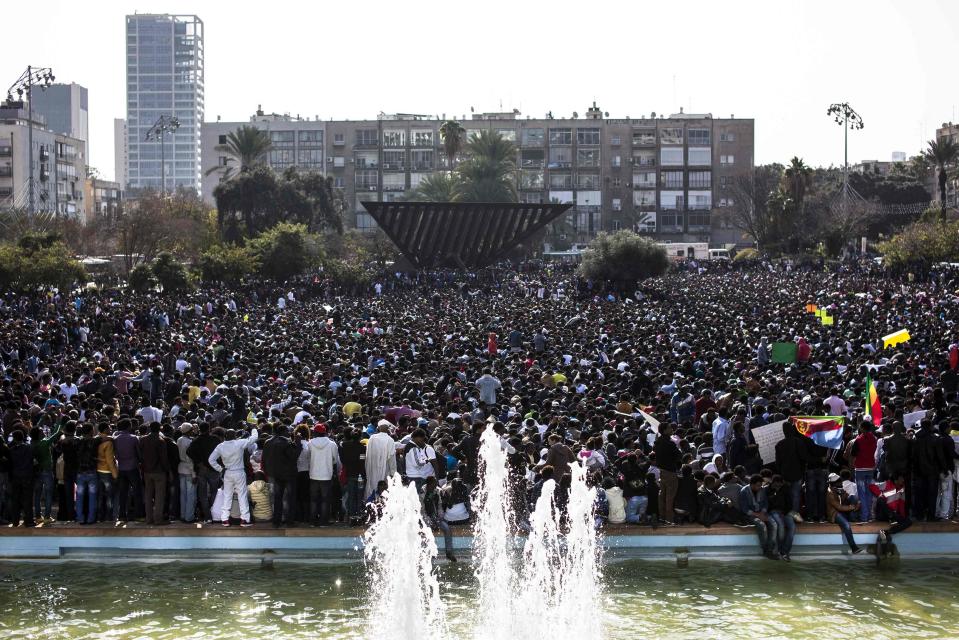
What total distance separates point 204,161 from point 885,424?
106241 millimetres

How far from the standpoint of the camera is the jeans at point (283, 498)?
43.4ft

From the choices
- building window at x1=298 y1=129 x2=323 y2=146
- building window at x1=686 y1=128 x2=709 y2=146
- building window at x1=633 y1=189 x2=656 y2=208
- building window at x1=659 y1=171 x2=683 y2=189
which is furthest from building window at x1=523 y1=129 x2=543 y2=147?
building window at x1=298 y1=129 x2=323 y2=146

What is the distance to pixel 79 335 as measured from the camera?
95.9ft

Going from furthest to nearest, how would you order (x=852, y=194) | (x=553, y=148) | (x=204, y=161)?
(x=204, y=161) → (x=553, y=148) → (x=852, y=194)

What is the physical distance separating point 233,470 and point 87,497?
68.3 inches

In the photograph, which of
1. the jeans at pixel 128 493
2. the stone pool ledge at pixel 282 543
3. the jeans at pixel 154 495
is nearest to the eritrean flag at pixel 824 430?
the stone pool ledge at pixel 282 543

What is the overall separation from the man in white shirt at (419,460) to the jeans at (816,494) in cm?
409

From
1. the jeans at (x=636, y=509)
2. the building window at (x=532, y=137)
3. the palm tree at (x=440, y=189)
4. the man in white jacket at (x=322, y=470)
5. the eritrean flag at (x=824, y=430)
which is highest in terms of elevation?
the building window at (x=532, y=137)

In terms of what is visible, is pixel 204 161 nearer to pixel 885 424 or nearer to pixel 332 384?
pixel 332 384

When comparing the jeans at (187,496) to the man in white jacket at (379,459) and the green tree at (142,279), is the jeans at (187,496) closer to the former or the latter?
the man in white jacket at (379,459)

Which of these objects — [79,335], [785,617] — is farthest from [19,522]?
[79,335]

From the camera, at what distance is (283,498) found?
44.0ft

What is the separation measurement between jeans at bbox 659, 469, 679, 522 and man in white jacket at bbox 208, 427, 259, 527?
445cm

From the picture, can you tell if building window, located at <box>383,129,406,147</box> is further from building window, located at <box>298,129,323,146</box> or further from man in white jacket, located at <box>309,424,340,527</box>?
man in white jacket, located at <box>309,424,340,527</box>
